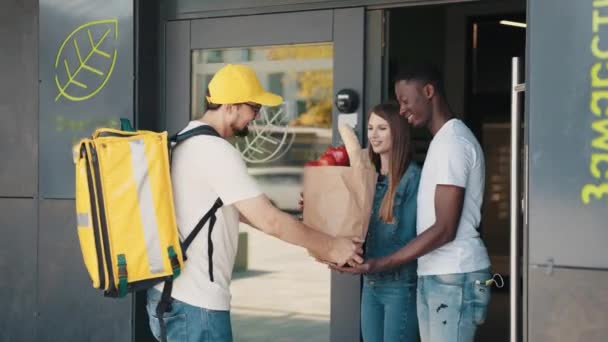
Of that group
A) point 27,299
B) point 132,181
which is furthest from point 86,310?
point 132,181

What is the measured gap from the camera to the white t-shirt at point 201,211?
3373mm

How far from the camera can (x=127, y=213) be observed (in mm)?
3344

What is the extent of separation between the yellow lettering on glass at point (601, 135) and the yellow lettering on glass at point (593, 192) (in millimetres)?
132

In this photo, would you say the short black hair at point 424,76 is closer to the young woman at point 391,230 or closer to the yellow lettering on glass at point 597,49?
the young woman at point 391,230

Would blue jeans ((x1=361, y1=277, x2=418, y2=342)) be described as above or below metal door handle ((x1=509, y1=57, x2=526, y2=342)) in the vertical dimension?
below

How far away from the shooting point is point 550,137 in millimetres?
3182

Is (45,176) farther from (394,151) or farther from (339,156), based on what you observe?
(339,156)

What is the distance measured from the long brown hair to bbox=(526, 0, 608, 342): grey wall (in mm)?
1136

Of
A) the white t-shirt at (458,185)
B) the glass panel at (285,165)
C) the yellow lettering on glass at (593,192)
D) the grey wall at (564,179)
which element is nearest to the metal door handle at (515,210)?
the grey wall at (564,179)

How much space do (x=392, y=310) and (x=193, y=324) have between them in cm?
117

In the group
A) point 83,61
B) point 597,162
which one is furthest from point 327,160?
point 83,61

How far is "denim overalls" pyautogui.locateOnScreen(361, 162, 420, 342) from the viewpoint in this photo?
4207 millimetres

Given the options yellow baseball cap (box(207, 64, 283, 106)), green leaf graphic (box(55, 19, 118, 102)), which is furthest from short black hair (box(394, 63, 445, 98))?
green leaf graphic (box(55, 19, 118, 102))

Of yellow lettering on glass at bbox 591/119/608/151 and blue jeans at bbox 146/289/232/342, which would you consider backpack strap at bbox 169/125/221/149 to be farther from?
yellow lettering on glass at bbox 591/119/608/151
